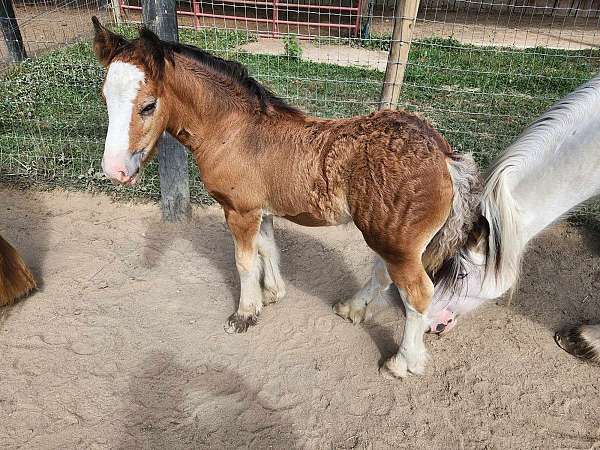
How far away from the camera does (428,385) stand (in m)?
2.82

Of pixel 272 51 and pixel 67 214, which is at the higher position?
pixel 272 51

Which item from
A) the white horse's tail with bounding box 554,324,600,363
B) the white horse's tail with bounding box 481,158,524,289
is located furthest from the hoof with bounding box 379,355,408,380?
the white horse's tail with bounding box 554,324,600,363

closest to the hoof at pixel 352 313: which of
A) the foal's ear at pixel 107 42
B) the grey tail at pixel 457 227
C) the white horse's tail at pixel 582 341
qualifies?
the grey tail at pixel 457 227

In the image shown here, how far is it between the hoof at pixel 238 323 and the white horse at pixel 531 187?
1.32 meters

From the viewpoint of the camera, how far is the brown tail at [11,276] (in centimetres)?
313

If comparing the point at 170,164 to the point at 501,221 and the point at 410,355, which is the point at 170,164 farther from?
the point at 501,221

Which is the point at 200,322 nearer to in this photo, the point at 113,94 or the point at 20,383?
the point at 20,383

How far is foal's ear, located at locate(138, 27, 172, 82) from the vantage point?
7.16 feet

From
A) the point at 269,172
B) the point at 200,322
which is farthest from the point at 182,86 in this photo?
the point at 200,322

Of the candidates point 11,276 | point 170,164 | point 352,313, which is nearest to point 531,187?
point 352,313

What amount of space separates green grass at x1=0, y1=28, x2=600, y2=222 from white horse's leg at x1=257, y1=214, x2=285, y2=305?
1516mm

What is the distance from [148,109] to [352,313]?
1944 millimetres

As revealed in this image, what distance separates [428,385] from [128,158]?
222 centimetres

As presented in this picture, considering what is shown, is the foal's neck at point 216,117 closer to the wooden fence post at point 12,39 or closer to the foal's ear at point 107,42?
the foal's ear at point 107,42
